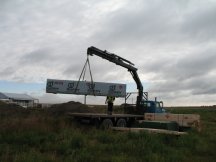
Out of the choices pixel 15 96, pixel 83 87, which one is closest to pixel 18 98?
pixel 15 96

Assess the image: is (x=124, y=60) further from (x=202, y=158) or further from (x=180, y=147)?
(x=202, y=158)

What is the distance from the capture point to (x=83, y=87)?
51.4 meters

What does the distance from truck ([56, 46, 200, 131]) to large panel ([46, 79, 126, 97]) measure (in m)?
22.1

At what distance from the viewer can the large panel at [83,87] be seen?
168 ft

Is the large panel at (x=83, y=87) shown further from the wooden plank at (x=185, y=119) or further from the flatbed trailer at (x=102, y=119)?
the wooden plank at (x=185, y=119)

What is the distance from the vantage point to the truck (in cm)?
2197

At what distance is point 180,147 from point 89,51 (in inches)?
401

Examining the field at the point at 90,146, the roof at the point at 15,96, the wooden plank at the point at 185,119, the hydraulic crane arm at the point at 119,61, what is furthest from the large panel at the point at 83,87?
the field at the point at 90,146

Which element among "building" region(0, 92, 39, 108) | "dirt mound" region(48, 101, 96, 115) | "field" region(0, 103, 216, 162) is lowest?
"field" region(0, 103, 216, 162)

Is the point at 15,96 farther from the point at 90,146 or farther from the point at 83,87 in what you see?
the point at 90,146

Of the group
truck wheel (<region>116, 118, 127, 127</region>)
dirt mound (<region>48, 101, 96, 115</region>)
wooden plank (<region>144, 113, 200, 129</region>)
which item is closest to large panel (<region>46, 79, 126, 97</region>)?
dirt mound (<region>48, 101, 96, 115</region>)

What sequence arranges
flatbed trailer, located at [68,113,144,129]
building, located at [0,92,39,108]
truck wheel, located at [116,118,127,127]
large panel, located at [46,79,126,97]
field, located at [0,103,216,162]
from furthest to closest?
building, located at [0,92,39,108], large panel, located at [46,79,126,97], truck wheel, located at [116,118,127,127], flatbed trailer, located at [68,113,144,129], field, located at [0,103,216,162]

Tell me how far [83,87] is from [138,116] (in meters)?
26.0

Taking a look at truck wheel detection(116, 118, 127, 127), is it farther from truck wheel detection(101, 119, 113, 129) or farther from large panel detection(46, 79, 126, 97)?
large panel detection(46, 79, 126, 97)
